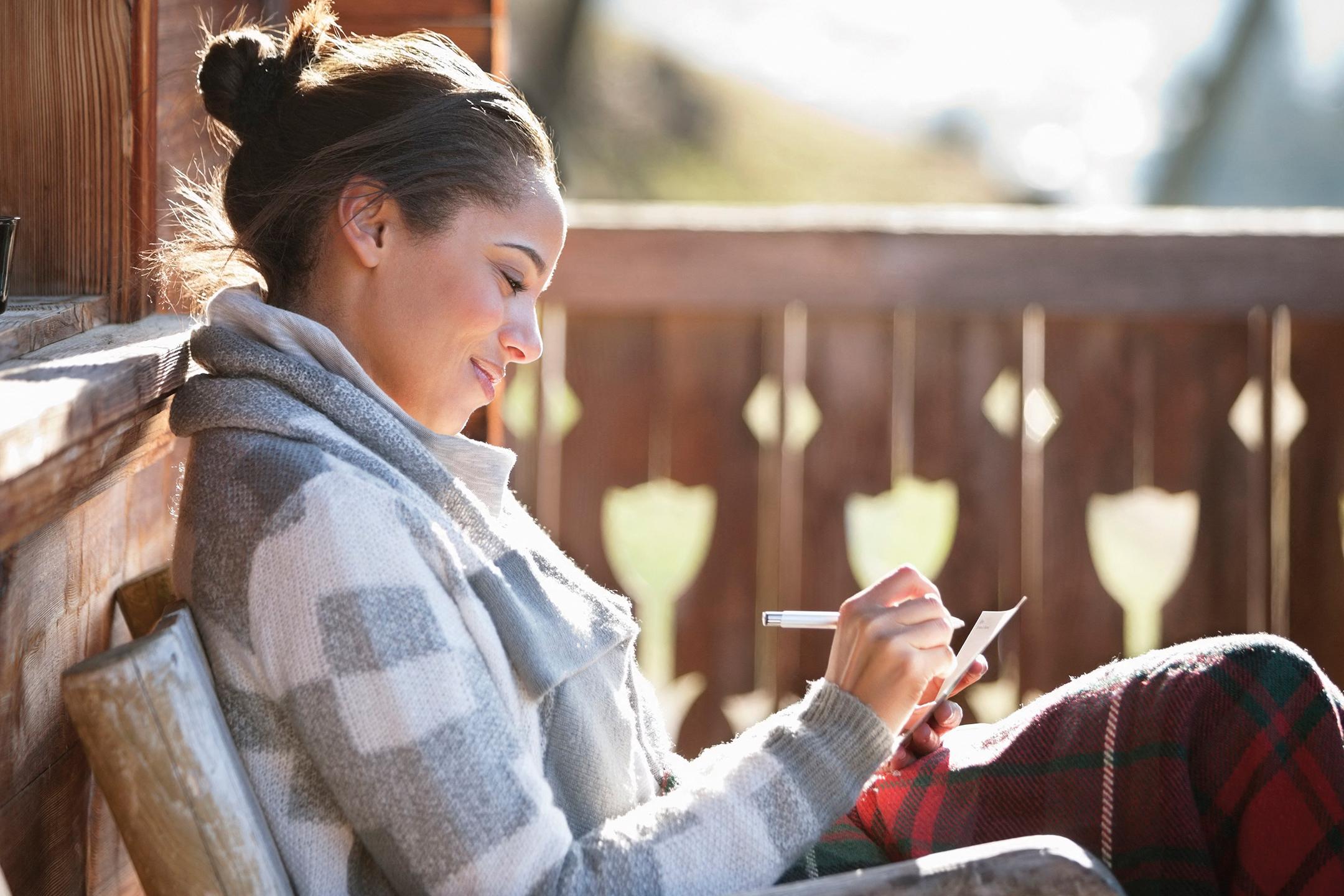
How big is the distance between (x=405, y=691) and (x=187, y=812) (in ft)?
0.59

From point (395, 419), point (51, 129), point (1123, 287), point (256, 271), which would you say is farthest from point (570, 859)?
point (1123, 287)

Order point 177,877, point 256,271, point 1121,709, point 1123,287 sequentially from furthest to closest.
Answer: point 1123,287, point 256,271, point 1121,709, point 177,877

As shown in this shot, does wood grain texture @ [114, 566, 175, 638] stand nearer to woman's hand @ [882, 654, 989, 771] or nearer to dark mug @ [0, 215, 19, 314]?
dark mug @ [0, 215, 19, 314]

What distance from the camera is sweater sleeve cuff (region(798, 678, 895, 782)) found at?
120cm

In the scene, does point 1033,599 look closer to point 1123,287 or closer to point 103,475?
point 1123,287

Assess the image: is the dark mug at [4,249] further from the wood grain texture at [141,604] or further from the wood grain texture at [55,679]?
the wood grain texture at [141,604]

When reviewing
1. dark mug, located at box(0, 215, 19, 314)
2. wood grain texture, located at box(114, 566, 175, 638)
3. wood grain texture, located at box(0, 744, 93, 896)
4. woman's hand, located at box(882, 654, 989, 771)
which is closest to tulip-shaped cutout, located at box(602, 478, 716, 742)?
woman's hand, located at box(882, 654, 989, 771)

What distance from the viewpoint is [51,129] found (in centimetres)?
145

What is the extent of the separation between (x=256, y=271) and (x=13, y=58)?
0.33m

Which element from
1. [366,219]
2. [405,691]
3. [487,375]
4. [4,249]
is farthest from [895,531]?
[4,249]

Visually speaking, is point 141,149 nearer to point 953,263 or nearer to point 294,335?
point 294,335

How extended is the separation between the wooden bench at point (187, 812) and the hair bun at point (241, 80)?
71 cm

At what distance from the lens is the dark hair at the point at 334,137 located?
1.42 meters

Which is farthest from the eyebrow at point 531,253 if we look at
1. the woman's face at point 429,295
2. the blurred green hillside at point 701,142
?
the blurred green hillside at point 701,142
